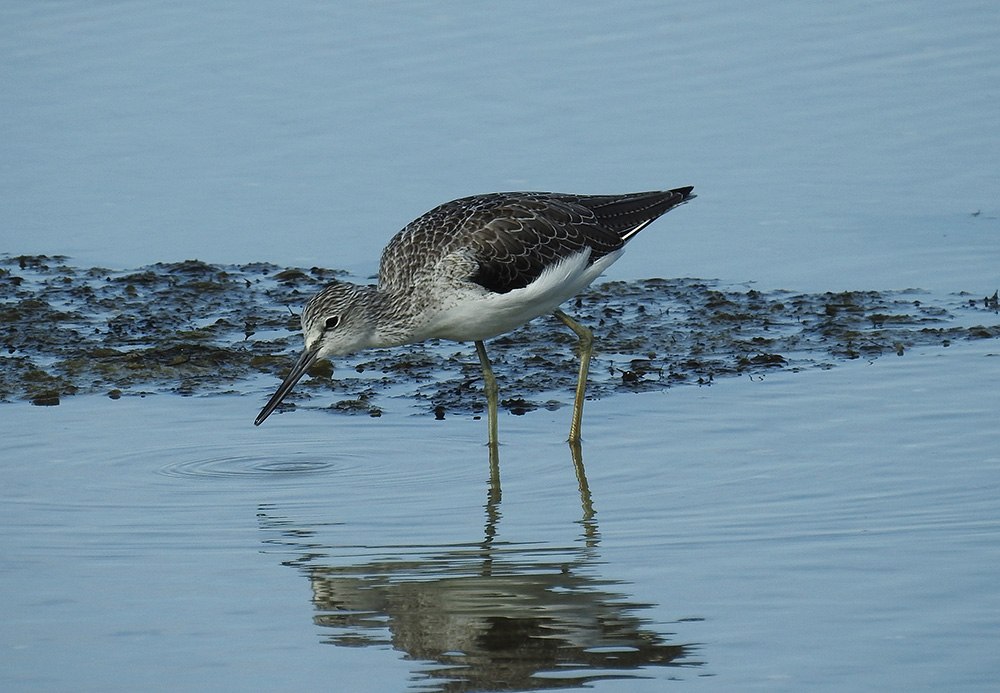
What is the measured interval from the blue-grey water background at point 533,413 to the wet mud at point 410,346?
26cm

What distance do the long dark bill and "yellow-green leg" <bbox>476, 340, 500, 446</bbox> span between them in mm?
1003

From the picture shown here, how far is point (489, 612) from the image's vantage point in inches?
255

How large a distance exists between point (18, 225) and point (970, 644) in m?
8.90

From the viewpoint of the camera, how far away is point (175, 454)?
8586 mm

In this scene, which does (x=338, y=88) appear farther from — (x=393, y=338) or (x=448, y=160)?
(x=393, y=338)

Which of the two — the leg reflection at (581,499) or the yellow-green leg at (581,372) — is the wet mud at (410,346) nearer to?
the yellow-green leg at (581,372)

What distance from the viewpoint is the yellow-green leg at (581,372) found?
8977 mm

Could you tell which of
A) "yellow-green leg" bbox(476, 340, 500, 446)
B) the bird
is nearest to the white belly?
the bird

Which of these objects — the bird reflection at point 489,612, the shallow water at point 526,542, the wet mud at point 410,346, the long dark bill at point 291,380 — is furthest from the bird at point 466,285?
the bird reflection at point 489,612

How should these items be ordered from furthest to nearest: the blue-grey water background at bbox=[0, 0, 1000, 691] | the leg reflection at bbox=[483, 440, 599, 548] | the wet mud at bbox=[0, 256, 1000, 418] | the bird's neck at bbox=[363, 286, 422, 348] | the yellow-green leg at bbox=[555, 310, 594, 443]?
the wet mud at bbox=[0, 256, 1000, 418] → the yellow-green leg at bbox=[555, 310, 594, 443] → the bird's neck at bbox=[363, 286, 422, 348] → the leg reflection at bbox=[483, 440, 599, 548] → the blue-grey water background at bbox=[0, 0, 1000, 691]

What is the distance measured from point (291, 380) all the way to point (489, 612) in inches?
104

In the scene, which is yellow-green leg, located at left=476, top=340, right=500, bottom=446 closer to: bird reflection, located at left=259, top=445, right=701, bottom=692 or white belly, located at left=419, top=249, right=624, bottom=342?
white belly, located at left=419, top=249, right=624, bottom=342

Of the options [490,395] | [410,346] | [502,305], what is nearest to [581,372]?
[490,395]

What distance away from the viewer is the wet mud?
984 cm
